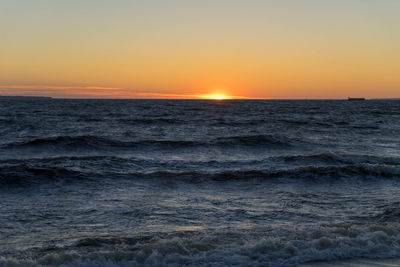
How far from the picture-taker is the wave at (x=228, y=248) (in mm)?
6125

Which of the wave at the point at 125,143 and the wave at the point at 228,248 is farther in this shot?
the wave at the point at 125,143

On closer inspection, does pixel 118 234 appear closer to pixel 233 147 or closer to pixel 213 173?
pixel 213 173

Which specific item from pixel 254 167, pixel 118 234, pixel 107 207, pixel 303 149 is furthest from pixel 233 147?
pixel 118 234

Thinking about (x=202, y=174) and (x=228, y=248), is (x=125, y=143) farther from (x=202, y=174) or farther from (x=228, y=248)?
(x=228, y=248)

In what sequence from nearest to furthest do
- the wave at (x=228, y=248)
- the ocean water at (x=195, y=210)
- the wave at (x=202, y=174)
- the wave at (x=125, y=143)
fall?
the wave at (x=228, y=248), the ocean water at (x=195, y=210), the wave at (x=202, y=174), the wave at (x=125, y=143)

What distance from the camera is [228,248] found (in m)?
6.56

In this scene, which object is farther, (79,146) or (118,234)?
(79,146)

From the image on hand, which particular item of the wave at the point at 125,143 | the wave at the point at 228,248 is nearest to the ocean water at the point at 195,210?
the wave at the point at 228,248

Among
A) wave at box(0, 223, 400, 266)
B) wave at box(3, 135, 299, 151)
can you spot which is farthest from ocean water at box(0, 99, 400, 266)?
wave at box(3, 135, 299, 151)

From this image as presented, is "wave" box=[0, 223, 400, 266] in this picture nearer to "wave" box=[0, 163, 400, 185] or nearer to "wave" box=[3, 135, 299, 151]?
"wave" box=[0, 163, 400, 185]

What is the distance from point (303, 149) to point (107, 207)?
1407cm

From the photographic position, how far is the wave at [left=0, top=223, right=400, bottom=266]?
20.1 feet

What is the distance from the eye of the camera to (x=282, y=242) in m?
6.79

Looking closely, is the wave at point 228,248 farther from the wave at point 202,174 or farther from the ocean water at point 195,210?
the wave at point 202,174
